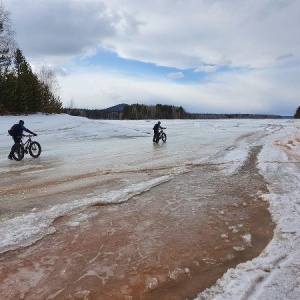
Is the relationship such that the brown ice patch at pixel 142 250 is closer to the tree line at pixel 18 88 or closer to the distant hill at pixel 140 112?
the tree line at pixel 18 88

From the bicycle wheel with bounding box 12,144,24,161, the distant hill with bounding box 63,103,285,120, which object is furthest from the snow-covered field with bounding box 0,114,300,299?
the distant hill with bounding box 63,103,285,120

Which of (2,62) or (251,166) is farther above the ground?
(2,62)

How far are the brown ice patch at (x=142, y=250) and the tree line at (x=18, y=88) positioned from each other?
32116 millimetres

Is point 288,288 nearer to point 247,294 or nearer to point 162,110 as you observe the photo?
point 247,294

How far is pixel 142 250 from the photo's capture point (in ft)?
15.8

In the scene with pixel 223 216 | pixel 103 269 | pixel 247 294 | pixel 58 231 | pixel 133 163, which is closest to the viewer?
pixel 247 294

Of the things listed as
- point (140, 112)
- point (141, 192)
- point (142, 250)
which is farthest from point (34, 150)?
point (140, 112)

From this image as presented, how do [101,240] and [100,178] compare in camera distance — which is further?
[100,178]

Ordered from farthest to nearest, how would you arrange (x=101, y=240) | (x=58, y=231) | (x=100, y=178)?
(x=100, y=178) < (x=58, y=231) < (x=101, y=240)

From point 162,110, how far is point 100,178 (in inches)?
5278

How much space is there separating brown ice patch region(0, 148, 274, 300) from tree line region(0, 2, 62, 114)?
3212 cm

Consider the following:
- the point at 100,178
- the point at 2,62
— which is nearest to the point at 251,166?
the point at 100,178

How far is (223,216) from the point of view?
6.37m

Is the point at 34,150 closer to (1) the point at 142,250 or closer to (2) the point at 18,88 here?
(1) the point at 142,250
